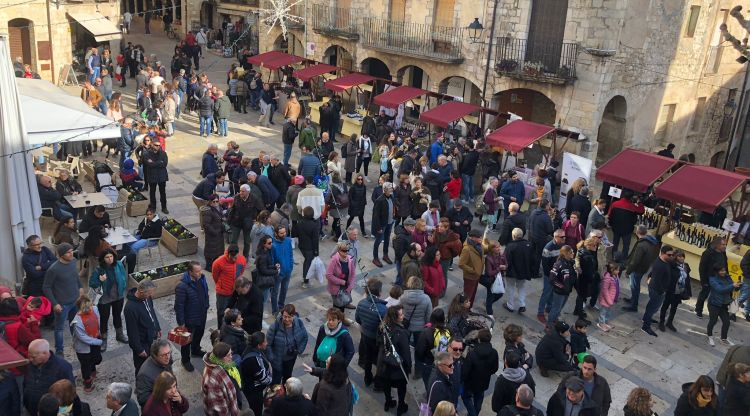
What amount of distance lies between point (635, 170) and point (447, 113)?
5.89 metres

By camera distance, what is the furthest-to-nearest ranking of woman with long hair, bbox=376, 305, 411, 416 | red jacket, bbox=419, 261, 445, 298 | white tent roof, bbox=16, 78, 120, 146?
white tent roof, bbox=16, 78, 120, 146, red jacket, bbox=419, 261, 445, 298, woman with long hair, bbox=376, 305, 411, 416

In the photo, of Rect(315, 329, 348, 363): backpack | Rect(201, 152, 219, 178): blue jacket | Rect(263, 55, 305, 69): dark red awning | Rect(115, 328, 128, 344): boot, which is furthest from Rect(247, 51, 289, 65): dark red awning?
Rect(315, 329, 348, 363): backpack

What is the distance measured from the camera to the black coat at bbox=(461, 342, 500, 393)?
709 centimetres

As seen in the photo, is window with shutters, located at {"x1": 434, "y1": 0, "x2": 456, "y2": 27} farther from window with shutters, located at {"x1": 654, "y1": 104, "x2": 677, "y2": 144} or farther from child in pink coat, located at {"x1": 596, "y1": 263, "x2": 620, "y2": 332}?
child in pink coat, located at {"x1": 596, "y1": 263, "x2": 620, "y2": 332}

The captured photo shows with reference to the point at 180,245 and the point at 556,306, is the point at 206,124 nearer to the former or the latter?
the point at 180,245

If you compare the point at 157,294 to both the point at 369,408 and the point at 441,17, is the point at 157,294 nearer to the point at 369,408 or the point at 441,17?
the point at 369,408

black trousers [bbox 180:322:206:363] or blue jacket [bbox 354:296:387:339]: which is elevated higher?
blue jacket [bbox 354:296:387:339]

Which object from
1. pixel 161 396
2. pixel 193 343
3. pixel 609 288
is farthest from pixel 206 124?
pixel 161 396

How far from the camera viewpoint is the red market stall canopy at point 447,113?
17.5 m

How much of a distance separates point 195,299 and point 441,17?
1603cm

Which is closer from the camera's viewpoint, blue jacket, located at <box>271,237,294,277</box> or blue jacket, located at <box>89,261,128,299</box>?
Answer: blue jacket, located at <box>89,261,128,299</box>

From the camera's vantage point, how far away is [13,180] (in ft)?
28.8

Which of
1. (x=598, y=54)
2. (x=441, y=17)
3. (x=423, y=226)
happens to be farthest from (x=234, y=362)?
(x=441, y=17)

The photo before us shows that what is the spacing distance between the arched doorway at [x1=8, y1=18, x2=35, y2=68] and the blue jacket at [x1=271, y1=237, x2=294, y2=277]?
19.7 meters
